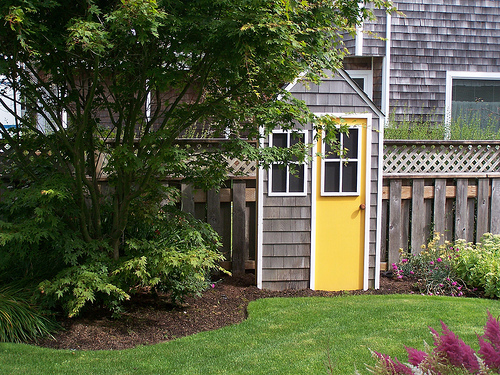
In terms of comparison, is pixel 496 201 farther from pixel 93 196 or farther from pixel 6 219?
pixel 6 219

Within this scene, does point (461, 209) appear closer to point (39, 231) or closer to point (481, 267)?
point (481, 267)

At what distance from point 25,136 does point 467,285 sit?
17.7 feet

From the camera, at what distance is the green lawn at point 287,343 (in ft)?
11.8

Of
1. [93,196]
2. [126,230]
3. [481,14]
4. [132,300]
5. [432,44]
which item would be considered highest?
[481,14]

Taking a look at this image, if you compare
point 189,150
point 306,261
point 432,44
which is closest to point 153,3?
point 189,150

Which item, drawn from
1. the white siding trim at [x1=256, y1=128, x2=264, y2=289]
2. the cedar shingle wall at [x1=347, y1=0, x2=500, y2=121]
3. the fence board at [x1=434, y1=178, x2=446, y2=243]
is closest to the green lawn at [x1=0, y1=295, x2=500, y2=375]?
the white siding trim at [x1=256, y1=128, x2=264, y2=289]

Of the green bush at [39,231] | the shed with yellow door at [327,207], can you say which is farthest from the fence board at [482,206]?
the green bush at [39,231]

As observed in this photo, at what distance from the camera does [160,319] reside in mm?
4859

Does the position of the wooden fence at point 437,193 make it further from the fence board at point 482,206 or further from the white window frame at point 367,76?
the white window frame at point 367,76

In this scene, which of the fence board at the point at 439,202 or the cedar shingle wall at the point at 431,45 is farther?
the cedar shingle wall at the point at 431,45

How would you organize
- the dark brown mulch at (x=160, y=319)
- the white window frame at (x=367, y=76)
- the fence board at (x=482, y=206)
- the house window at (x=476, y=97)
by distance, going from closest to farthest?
the dark brown mulch at (x=160, y=319) → the fence board at (x=482, y=206) → the white window frame at (x=367, y=76) → the house window at (x=476, y=97)

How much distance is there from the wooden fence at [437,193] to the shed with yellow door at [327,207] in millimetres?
825

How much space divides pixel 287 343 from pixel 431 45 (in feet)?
29.1

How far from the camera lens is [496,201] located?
7.21 m
